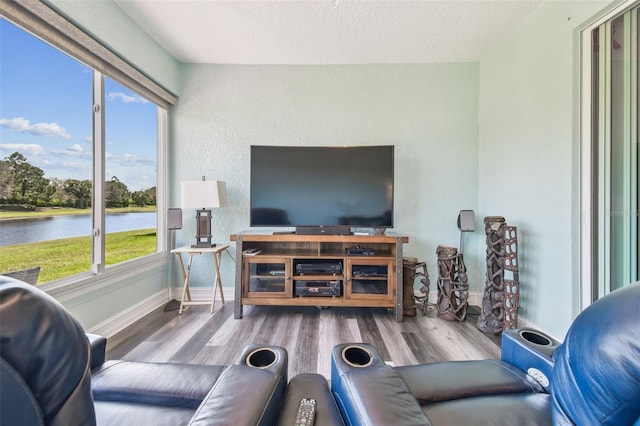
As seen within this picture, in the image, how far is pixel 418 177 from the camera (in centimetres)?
274

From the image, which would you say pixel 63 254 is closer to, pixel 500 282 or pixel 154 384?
pixel 154 384

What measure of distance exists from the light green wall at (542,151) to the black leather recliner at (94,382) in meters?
2.15

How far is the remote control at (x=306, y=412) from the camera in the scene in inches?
25.9

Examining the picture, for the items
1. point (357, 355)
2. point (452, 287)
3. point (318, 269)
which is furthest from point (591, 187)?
point (318, 269)

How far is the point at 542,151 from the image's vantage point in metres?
1.98

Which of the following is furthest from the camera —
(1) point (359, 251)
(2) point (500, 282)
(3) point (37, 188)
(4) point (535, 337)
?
(1) point (359, 251)

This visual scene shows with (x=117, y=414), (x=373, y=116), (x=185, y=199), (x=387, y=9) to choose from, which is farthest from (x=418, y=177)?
(x=117, y=414)

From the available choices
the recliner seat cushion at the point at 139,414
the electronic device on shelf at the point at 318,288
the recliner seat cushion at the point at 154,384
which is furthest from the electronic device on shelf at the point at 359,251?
the recliner seat cushion at the point at 139,414

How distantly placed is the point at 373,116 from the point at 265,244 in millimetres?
1841

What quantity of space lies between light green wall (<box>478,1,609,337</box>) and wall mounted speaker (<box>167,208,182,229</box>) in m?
3.20

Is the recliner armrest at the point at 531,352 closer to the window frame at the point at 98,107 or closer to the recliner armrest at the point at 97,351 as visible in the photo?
the recliner armrest at the point at 97,351

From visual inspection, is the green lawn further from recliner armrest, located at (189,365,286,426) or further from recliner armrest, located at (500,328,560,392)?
recliner armrest, located at (500,328,560,392)

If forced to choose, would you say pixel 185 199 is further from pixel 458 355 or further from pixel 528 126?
pixel 528 126

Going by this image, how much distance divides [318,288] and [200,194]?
145 centimetres
